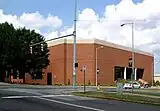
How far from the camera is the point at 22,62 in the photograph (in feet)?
263

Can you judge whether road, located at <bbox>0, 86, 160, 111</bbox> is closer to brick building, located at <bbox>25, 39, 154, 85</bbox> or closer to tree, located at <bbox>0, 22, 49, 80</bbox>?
tree, located at <bbox>0, 22, 49, 80</bbox>

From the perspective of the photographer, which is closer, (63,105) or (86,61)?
(63,105)

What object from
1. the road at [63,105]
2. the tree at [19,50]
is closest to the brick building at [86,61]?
the tree at [19,50]

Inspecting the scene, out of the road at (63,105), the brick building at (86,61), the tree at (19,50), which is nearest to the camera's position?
the road at (63,105)

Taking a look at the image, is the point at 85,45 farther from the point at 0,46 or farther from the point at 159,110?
the point at 159,110

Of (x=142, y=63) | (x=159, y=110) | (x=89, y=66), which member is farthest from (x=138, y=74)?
(x=159, y=110)

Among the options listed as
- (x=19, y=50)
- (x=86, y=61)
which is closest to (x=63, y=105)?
(x=19, y=50)

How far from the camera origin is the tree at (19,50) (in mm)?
75625

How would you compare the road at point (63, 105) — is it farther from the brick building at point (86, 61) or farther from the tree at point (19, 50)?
the brick building at point (86, 61)

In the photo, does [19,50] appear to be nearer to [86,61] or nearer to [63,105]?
[86,61]

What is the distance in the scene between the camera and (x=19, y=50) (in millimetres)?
76688

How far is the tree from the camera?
75625 mm

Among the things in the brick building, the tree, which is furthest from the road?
the brick building

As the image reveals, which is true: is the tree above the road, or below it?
above
